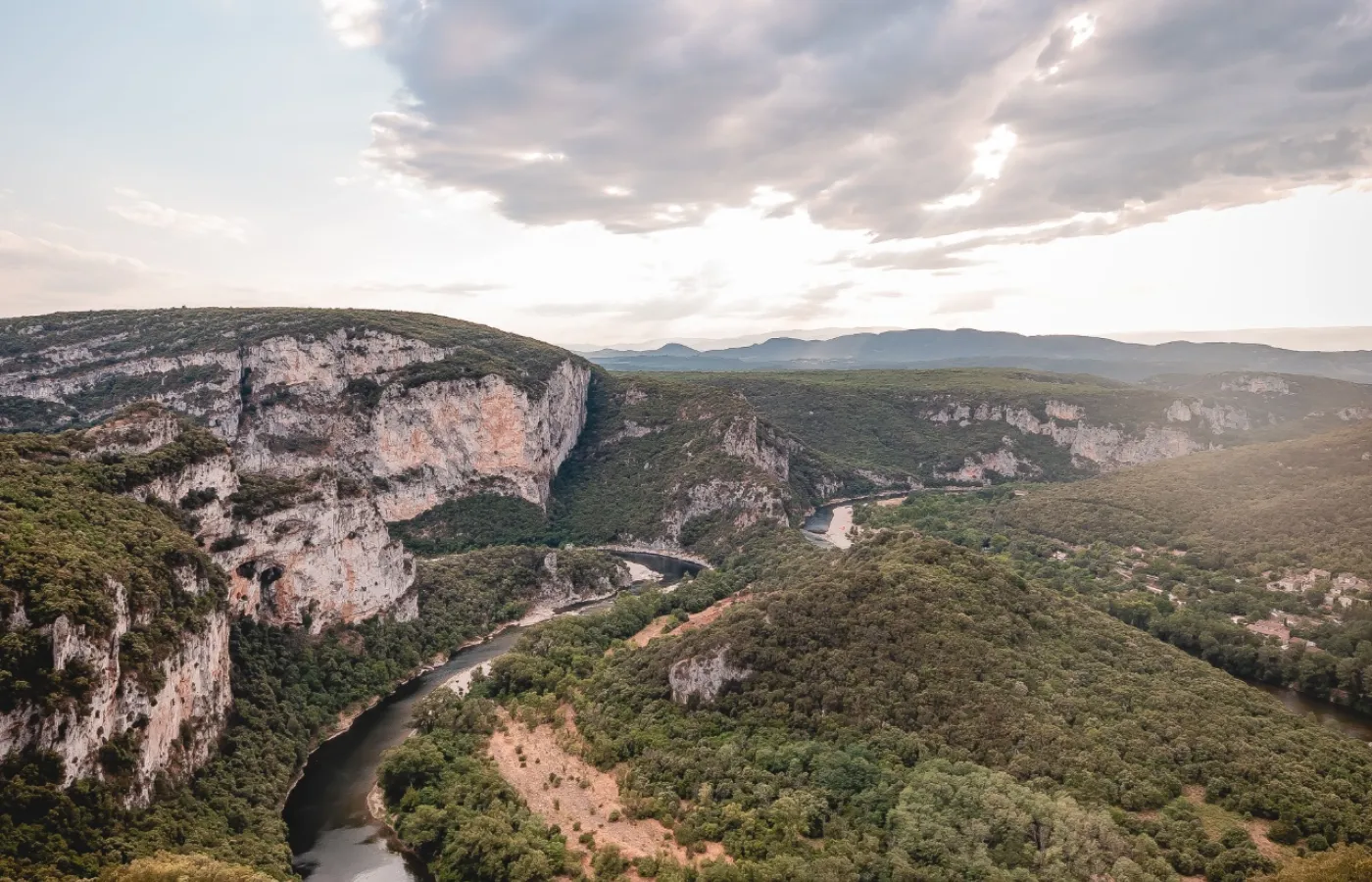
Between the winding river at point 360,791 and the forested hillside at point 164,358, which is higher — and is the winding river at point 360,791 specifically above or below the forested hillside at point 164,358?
below

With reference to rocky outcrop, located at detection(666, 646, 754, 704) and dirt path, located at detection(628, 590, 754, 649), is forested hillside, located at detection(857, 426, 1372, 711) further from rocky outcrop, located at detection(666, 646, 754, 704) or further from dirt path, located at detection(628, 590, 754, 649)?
rocky outcrop, located at detection(666, 646, 754, 704)

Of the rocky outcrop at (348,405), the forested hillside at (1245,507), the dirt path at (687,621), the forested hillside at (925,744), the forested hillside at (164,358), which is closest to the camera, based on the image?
the forested hillside at (925,744)

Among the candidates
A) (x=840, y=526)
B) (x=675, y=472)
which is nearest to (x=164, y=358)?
(x=675, y=472)

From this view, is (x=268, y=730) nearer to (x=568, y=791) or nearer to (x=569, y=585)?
(x=568, y=791)

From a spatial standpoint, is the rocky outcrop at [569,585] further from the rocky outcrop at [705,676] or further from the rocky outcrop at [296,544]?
the rocky outcrop at [705,676]

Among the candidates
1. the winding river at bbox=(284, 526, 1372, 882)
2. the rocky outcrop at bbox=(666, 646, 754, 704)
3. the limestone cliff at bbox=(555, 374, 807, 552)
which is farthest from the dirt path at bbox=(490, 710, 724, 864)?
the limestone cliff at bbox=(555, 374, 807, 552)

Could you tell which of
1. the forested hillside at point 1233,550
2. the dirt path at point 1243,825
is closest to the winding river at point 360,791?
the forested hillside at point 1233,550

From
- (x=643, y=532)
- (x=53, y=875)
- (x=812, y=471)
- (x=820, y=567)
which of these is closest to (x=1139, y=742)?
(x=820, y=567)
